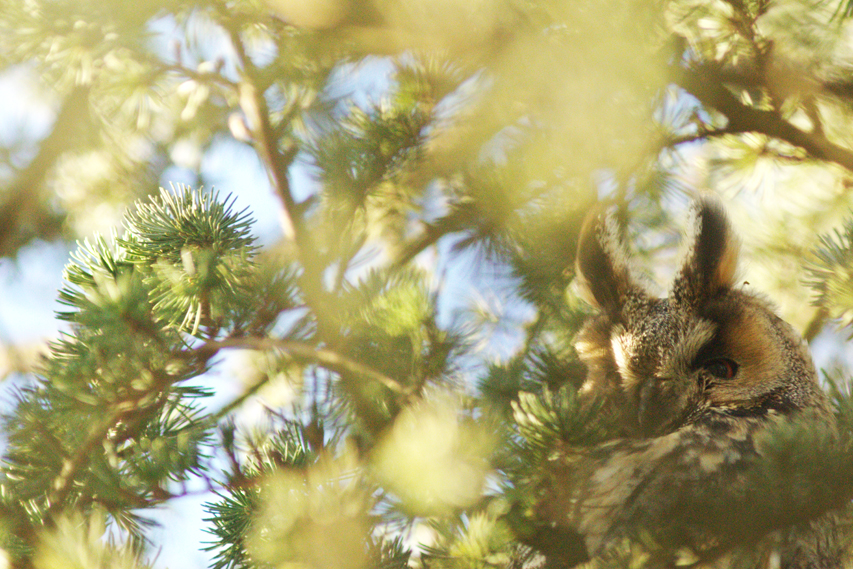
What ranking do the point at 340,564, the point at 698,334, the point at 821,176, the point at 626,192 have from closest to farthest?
→ the point at 340,564 < the point at 698,334 < the point at 626,192 < the point at 821,176

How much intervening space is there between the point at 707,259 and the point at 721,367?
1.06ft

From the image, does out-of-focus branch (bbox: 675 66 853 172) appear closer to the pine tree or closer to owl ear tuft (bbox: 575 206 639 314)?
the pine tree

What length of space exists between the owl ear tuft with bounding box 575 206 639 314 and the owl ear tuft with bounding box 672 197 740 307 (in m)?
0.15

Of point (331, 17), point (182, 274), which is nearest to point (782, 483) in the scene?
point (182, 274)

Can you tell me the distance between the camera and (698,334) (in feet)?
4.96

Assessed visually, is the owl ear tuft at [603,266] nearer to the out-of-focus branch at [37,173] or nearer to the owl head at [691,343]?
the owl head at [691,343]

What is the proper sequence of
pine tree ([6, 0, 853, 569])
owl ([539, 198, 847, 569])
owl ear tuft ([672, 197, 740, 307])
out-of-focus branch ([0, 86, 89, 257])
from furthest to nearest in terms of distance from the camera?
1. out-of-focus branch ([0, 86, 89, 257])
2. owl ear tuft ([672, 197, 740, 307])
3. pine tree ([6, 0, 853, 569])
4. owl ([539, 198, 847, 569])

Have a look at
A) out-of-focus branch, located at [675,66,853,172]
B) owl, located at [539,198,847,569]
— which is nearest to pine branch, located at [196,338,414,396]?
owl, located at [539,198,847,569]

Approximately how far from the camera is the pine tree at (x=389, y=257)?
0.92 meters

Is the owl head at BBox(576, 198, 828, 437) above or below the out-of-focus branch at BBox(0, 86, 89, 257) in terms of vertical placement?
below

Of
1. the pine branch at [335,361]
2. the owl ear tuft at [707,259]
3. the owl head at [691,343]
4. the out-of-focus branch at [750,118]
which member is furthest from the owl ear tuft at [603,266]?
the pine branch at [335,361]

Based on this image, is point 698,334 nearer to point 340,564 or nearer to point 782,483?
point 782,483

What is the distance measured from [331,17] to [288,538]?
1.13 m

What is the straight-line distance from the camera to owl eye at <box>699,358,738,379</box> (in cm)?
153
